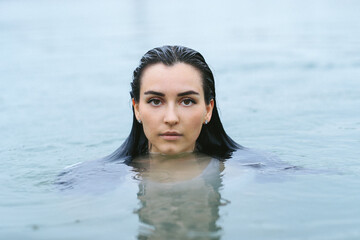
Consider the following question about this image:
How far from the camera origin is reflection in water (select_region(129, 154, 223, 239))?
12.1 feet

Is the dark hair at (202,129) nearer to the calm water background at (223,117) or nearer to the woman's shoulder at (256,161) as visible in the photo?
the woman's shoulder at (256,161)

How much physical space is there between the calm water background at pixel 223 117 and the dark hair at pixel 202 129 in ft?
1.54

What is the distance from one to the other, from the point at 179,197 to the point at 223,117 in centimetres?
431

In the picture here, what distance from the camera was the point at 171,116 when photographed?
438 centimetres

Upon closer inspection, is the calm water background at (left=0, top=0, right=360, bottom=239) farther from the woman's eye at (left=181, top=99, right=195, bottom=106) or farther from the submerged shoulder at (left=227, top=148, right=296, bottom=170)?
the woman's eye at (left=181, top=99, right=195, bottom=106)

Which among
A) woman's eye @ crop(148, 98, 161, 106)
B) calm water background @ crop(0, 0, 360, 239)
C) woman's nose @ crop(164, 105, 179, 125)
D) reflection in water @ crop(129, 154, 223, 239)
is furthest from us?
woman's eye @ crop(148, 98, 161, 106)

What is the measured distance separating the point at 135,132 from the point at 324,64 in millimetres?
8364

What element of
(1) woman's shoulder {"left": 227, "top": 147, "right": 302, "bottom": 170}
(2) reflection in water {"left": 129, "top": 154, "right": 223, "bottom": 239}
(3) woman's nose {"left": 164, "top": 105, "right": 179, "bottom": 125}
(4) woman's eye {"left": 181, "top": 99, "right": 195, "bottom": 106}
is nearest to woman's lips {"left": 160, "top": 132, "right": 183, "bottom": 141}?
(3) woman's nose {"left": 164, "top": 105, "right": 179, "bottom": 125}

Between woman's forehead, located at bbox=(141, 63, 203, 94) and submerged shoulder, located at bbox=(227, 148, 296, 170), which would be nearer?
woman's forehead, located at bbox=(141, 63, 203, 94)

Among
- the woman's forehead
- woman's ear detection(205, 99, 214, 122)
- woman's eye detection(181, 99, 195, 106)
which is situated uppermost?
the woman's forehead

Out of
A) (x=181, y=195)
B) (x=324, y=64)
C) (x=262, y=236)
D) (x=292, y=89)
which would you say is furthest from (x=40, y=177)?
(x=324, y=64)

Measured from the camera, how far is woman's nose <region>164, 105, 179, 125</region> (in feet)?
14.4

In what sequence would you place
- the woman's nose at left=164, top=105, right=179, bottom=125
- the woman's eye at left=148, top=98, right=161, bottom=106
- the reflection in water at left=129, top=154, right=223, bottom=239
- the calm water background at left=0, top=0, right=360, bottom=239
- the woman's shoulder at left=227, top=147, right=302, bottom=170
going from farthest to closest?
the woman's shoulder at left=227, top=147, right=302, bottom=170 < the woman's eye at left=148, top=98, right=161, bottom=106 < the woman's nose at left=164, top=105, right=179, bottom=125 < the calm water background at left=0, top=0, right=360, bottom=239 < the reflection in water at left=129, top=154, right=223, bottom=239

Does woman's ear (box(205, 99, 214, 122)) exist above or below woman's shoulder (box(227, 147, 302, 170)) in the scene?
above
